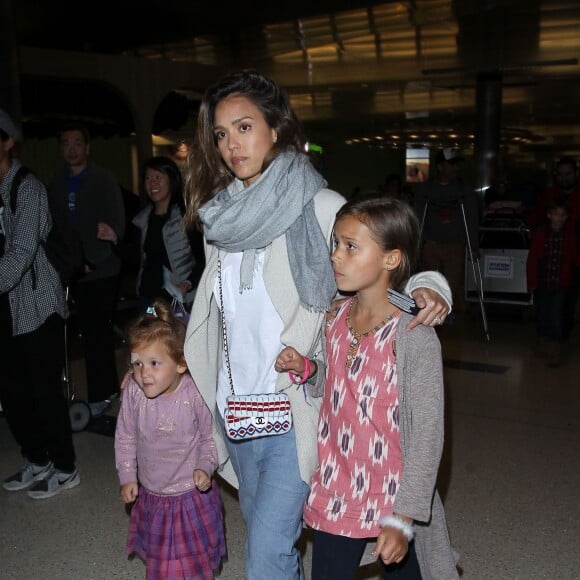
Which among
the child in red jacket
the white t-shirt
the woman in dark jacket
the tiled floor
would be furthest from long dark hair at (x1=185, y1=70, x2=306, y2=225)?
the child in red jacket

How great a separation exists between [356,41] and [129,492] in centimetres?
1650

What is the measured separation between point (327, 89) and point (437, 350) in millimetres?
20130

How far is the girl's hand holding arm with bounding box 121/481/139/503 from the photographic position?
104 inches

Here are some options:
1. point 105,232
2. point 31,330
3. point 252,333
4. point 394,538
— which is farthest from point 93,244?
point 394,538

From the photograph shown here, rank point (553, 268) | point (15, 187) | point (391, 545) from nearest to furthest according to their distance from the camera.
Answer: point (391, 545) < point (15, 187) < point (553, 268)

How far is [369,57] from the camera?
18.8 m

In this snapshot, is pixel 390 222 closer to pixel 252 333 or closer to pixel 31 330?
pixel 252 333

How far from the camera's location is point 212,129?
92.9 inches

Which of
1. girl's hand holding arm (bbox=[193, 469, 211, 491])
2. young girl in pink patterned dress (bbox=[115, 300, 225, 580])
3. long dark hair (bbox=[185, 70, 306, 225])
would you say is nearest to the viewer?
long dark hair (bbox=[185, 70, 306, 225])

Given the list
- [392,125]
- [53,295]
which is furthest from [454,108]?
[53,295]

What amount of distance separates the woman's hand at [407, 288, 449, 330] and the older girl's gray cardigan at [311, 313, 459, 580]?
0.02 metres

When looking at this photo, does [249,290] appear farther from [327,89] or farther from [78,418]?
[327,89]

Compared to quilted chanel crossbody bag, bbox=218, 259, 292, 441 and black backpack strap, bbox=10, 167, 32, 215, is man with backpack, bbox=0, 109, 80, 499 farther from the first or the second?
Result: quilted chanel crossbody bag, bbox=218, 259, 292, 441

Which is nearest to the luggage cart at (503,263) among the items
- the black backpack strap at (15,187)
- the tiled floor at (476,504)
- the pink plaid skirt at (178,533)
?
the tiled floor at (476,504)
